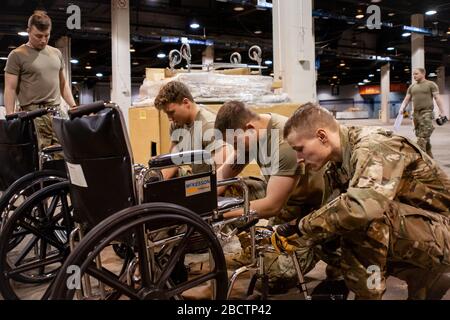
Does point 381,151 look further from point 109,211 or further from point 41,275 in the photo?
point 41,275

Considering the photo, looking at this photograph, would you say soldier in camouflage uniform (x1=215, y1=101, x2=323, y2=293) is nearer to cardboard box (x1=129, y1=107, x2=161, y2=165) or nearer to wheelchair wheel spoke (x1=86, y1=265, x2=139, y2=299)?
wheelchair wheel spoke (x1=86, y1=265, x2=139, y2=299)

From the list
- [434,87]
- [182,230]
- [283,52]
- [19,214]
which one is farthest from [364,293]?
[434,87]

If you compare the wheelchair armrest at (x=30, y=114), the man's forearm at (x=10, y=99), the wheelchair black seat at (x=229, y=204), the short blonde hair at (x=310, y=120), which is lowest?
the wheelchair black seat at (x=229, y=204)

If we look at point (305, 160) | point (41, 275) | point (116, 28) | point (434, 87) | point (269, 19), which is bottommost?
point (41, 275)

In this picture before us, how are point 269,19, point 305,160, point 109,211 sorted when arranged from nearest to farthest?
point 109,211 < point 305,160 < point 269,19

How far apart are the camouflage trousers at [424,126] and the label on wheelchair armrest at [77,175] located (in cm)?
573

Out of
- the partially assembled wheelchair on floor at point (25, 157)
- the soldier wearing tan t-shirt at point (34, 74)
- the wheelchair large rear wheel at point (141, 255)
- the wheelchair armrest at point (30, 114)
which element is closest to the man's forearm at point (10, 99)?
the soldier wearing tan t-shirt at point (34, 74)

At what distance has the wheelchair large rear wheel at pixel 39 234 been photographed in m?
1.92

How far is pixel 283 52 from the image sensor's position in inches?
188

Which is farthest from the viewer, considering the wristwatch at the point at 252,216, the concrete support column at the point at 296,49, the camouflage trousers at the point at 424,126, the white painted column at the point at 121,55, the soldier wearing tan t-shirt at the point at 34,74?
the white painted column at the point at 121,55

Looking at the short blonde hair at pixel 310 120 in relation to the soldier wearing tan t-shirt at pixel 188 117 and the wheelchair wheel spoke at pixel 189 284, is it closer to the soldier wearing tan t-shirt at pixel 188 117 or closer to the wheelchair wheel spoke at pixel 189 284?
the wheelchair wheel spoke at pixel 189 284

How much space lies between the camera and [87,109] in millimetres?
1578

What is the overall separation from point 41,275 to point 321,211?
1.56 m

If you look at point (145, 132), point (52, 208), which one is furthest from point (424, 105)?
point (52, 208)
